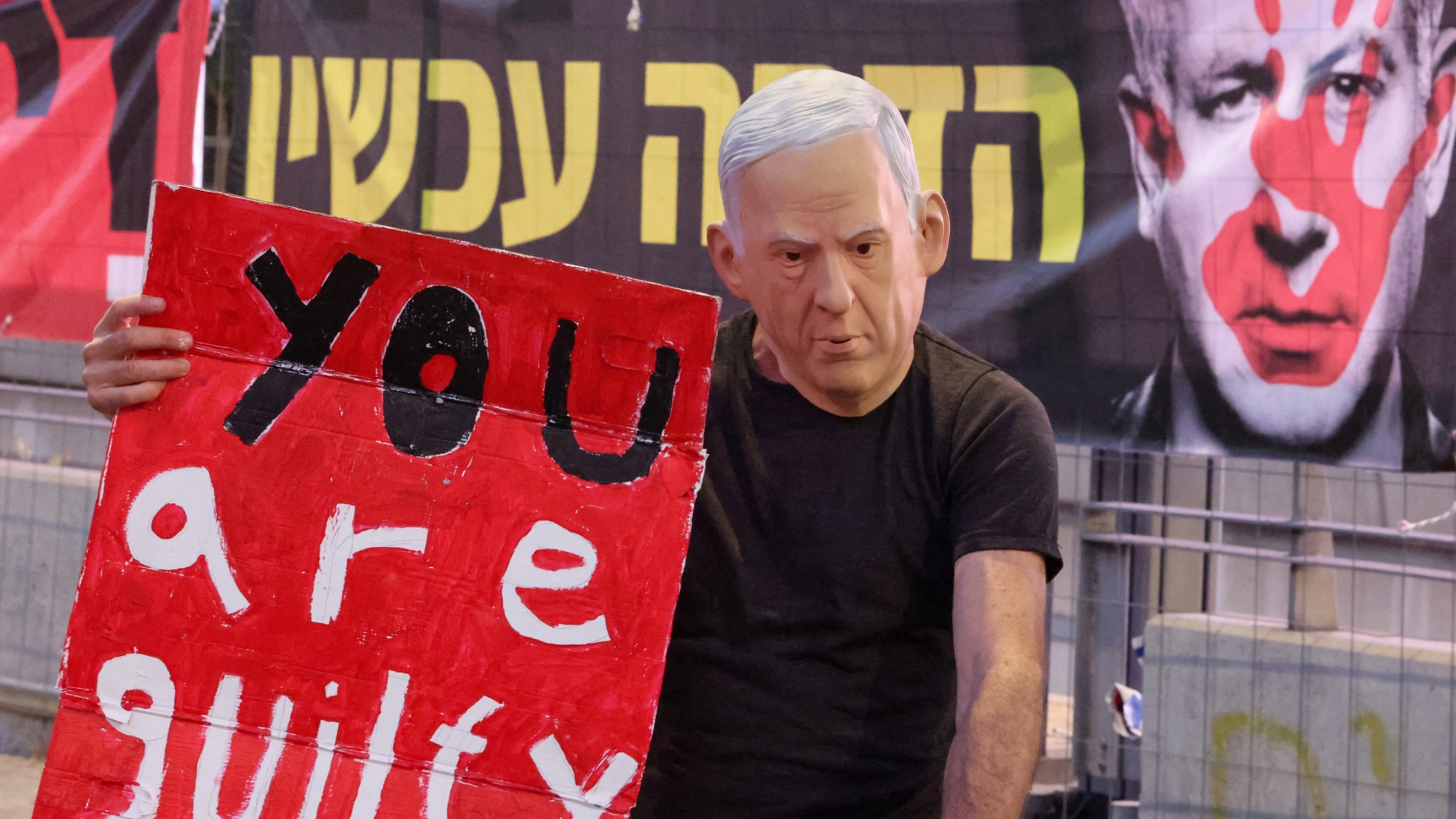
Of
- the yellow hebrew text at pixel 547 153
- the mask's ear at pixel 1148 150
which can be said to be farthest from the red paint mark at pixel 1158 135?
the yellow hebrew text at pixel 547 153

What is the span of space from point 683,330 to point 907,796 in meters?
0.62

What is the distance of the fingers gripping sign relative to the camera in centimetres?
176

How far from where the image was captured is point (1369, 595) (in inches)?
146

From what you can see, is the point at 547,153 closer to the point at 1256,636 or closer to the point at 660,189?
the point at 660,189

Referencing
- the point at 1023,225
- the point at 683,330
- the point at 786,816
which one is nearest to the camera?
the point at 786,816

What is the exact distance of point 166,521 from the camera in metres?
1.76

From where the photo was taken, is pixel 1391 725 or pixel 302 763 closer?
pixel 302 763

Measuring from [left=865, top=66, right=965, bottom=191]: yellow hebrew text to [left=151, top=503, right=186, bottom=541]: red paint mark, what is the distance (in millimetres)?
2292

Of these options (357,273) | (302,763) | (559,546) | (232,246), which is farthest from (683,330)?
(302,763)

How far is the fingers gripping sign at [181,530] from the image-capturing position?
1.76m

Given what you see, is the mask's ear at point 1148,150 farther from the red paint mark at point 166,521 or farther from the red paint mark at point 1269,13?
the red paint mark at point 166,521

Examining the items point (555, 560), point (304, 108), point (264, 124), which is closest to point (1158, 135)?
point (555, 560)

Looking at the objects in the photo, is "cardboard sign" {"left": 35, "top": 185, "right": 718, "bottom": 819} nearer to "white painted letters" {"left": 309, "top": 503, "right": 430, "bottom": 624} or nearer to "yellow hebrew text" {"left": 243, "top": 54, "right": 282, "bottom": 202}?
"white painted letters" {"left": 309, "top": 503, "right": 430, "bottom": 624}

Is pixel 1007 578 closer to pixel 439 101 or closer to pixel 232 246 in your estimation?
pixel 232 246
